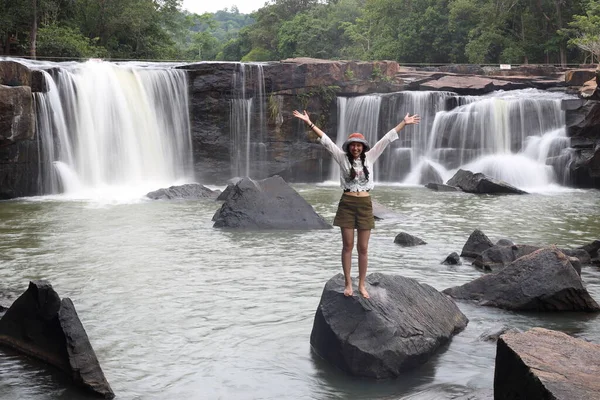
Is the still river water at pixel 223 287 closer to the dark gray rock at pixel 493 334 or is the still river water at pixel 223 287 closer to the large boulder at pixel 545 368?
the dark gray rock at pixel 493 334

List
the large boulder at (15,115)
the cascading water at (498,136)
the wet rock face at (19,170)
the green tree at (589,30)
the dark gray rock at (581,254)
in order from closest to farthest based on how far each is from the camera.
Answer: the dark gray rock at (581,254)
the large boulder at (15,115)
the wet rock face at (19,170)
the cascading water at (498,136)
the green tree at (589,30)

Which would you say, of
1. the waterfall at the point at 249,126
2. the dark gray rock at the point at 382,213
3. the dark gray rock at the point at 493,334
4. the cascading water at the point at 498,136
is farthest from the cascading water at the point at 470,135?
the dark gray rock at the point at 493,334

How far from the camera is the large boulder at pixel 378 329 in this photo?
23.5 feet

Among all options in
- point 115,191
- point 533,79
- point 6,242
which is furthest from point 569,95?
point 6,242

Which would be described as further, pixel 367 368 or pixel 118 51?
pixel 118 51

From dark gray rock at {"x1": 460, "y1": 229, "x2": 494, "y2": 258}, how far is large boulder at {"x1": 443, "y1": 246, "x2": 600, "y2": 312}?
3176mm

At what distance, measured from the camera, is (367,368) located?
7.14 metres

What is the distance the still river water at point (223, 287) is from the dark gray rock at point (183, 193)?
105 cm

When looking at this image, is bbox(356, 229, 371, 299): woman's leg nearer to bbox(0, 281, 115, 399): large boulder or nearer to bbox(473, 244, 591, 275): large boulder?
bbox(0, 281, 115, 399): large boulder

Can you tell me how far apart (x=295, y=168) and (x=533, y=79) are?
10.7 m

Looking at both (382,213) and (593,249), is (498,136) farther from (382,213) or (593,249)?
(593,249)

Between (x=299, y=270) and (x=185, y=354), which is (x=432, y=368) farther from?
(x=299, y=270)

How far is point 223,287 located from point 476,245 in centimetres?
444

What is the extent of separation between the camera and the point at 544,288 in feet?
30.3
